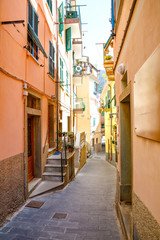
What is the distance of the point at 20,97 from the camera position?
5.86 m

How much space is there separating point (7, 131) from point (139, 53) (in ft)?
12.4

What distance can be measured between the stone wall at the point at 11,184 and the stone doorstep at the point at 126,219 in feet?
9.41

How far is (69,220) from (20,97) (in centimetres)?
384

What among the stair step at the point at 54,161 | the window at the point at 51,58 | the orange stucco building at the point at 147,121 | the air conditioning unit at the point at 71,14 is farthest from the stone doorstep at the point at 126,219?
the air conditioning unit at the point at 71,14

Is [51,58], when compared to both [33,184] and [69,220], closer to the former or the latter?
[33,184]

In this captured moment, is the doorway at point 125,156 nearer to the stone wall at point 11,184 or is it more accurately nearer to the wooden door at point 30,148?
the stone wall at point 11,184

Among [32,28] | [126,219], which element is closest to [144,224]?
[126,219]

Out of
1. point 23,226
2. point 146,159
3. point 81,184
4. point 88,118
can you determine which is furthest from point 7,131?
point 88,118

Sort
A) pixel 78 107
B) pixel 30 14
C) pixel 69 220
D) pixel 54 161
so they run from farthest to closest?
pixel 78 107 → pixel 54 161 → pixel 30 14 → pixel 69 220

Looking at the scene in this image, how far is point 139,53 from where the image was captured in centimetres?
302

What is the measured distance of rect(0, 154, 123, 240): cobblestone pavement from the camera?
164 inches

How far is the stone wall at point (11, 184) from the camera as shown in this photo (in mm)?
4598

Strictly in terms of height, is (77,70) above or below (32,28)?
above

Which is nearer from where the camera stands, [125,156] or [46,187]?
[125,156]
